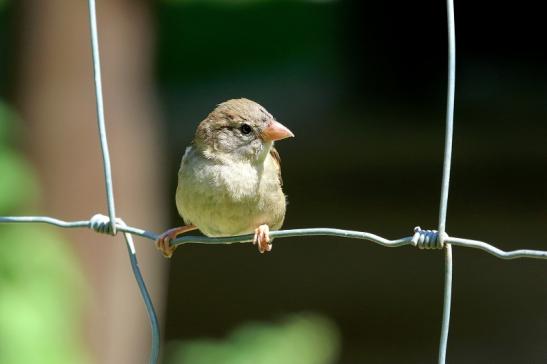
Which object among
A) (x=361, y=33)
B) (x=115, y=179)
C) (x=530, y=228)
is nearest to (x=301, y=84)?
(x=361, y=33)

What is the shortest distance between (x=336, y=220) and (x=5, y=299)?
4.83 metres

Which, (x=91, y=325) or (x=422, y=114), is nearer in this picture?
(x=91, y=325)

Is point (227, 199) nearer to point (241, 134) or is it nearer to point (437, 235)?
point (241, 134)

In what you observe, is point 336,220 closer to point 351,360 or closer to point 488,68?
point 351,360

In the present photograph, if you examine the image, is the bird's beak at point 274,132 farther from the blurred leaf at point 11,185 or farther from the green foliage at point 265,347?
the blurred leaf at point 11,185

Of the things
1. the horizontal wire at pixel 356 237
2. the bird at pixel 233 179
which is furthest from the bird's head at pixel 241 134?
the horizontal wire at pixel 356 237

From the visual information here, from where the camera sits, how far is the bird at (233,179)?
2910mm

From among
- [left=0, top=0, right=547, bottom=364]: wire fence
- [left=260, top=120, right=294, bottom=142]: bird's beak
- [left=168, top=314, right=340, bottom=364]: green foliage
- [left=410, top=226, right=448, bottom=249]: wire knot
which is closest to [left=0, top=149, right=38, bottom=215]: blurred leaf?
[left=168, top=314, right=340, bottom=364]: green foliage

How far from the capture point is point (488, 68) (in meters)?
8.88

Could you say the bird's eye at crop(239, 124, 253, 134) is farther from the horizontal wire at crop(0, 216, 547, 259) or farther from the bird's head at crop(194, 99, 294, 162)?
the horizontal wire at crop(0, 216, 547, 259)

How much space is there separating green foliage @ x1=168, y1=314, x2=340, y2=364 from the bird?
0.56 meters

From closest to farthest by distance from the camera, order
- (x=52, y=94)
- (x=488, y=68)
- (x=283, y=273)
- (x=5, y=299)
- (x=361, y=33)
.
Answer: (x=5, y=299) < (x=52, y=94) < (x=283, y=273) < (x=488, y=68) < (x=361, y=33)

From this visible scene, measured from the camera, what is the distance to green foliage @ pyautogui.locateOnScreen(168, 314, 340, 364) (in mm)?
3416

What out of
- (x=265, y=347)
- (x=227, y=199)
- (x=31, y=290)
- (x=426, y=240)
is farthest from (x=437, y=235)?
(x=31, y=290)
